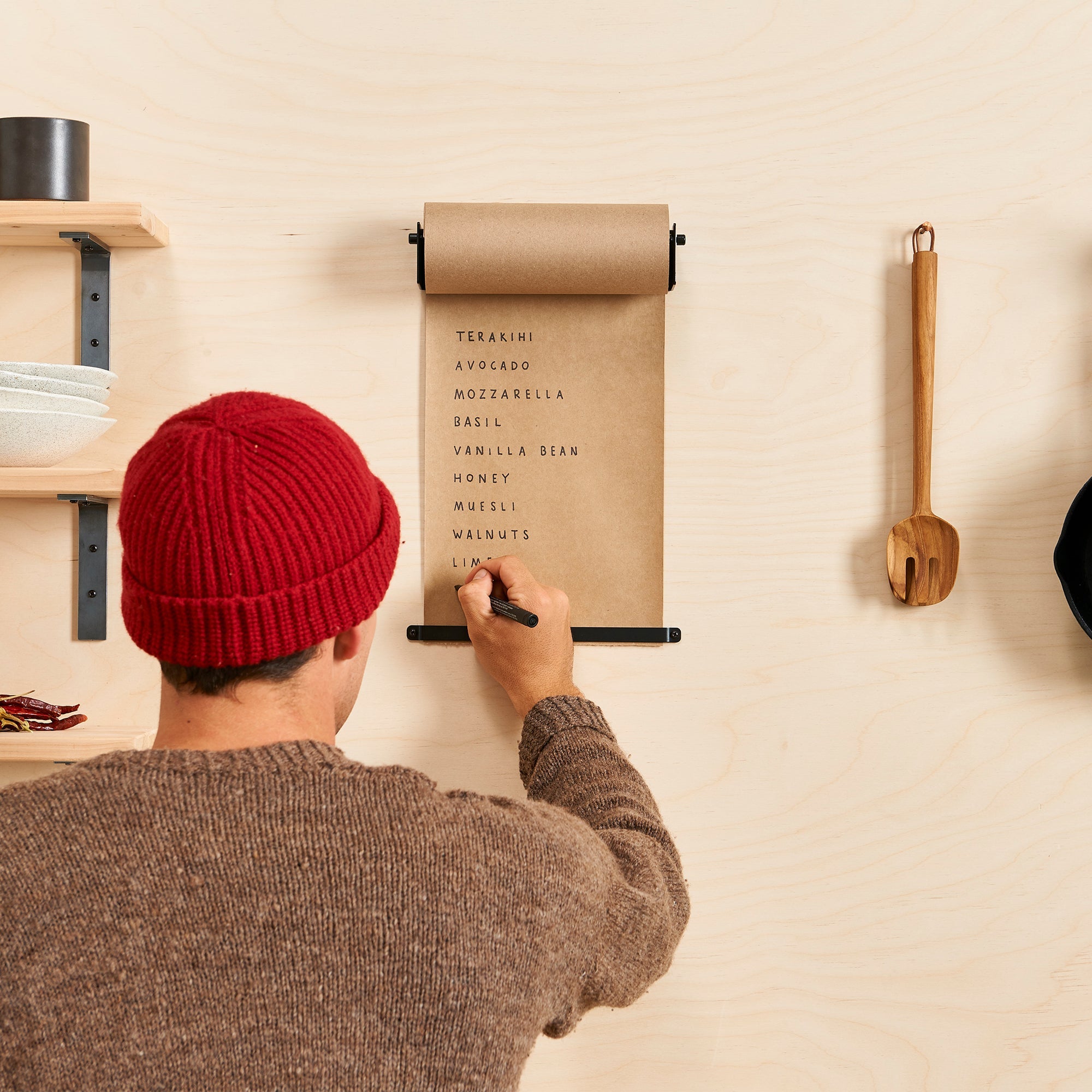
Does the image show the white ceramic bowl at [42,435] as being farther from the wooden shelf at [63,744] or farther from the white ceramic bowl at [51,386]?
the wooden shelf at [63,744]

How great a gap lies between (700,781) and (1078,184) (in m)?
0.87

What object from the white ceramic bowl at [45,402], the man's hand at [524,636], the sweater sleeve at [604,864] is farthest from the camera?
the man's hand at [524,636]

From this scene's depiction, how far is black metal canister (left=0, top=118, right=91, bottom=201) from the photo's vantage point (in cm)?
100

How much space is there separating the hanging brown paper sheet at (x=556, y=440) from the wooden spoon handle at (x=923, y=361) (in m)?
0.30

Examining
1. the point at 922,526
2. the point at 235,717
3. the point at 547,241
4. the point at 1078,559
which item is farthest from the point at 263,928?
the point at 1078,559

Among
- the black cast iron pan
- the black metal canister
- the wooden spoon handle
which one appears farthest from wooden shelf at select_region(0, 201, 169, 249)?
the black cast iron pan

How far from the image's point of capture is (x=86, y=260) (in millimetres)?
1092

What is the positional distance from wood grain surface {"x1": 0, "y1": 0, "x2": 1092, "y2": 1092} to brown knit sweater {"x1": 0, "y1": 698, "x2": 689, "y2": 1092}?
1.52 feet

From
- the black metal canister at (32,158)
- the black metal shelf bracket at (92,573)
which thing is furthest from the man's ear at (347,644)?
the black metal canister at (32,158)

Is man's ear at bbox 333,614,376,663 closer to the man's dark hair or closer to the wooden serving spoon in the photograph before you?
the man's dark hair

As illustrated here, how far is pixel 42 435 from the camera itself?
0.94 metres

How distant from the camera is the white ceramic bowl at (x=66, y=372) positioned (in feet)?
3.05

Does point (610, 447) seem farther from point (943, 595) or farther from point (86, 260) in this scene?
point (86, 260)

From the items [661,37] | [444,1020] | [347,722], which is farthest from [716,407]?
[444,1020]
